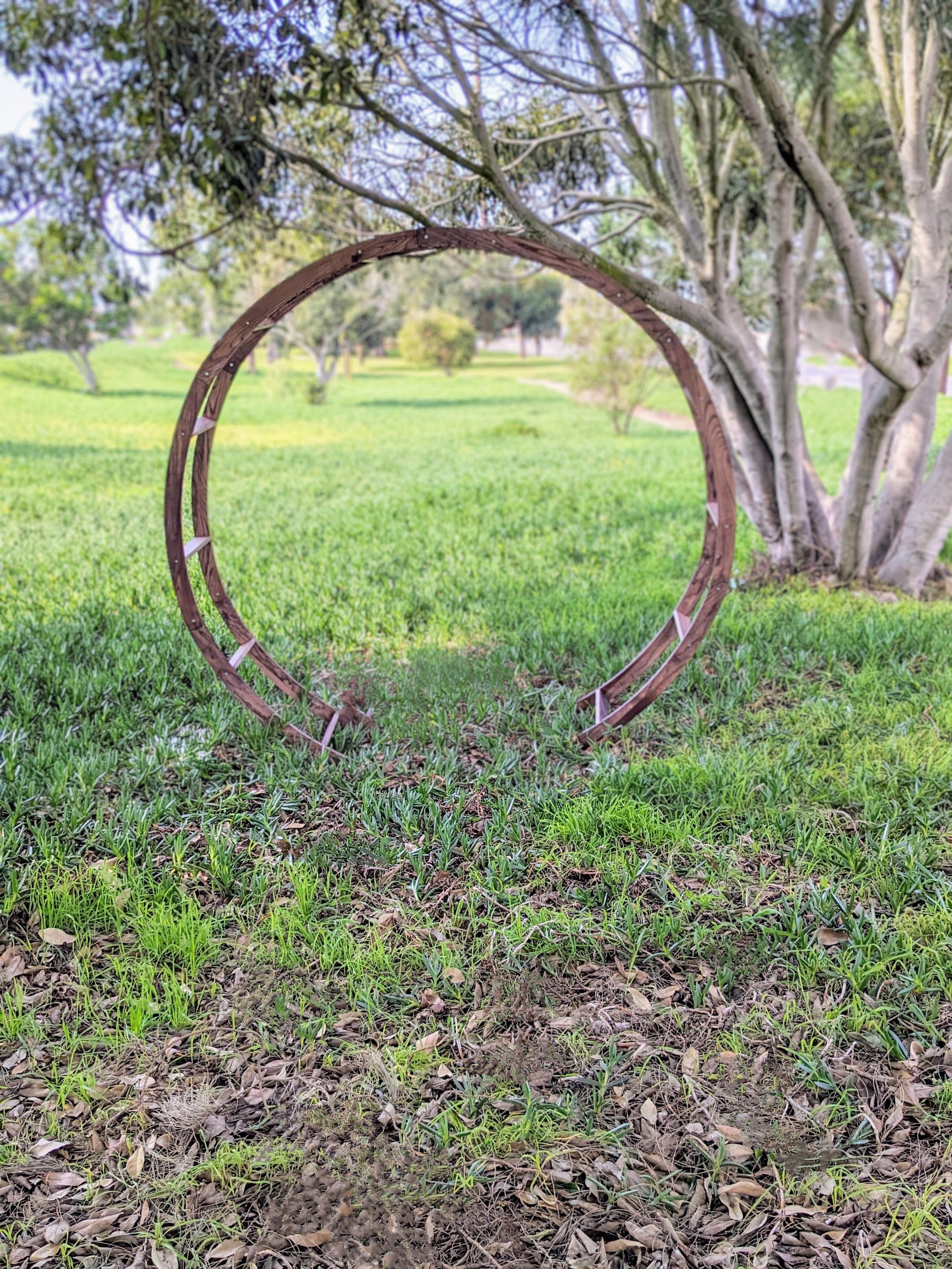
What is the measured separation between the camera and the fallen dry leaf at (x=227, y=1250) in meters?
2.21

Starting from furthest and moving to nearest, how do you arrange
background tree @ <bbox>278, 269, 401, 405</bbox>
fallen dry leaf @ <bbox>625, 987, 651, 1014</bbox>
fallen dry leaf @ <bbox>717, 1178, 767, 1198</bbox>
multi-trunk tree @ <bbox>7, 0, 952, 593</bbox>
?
background tree @ <bbox>278, 269, 401, 405</bbox>, multi-trunk tree @ <bbox>7, 0, 952, 593</bbox>, fallen dry leaf @ <bbox>625, 987, 651, 1014</bbox>, fallen dry leaf @ <bbox>717, 1178, 767, 1198</bbox>

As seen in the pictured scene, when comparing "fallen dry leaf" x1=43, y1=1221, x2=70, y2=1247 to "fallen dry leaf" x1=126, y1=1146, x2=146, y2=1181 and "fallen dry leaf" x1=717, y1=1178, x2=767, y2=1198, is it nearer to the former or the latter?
"fallen dry leaf" x1=126, y1=1146, x2=146, y2=1181

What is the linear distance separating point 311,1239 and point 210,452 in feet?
9.94

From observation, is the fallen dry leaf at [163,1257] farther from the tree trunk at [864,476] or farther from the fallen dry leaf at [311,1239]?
the tree trunk at [864,476]

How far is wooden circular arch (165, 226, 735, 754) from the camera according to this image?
384 cm

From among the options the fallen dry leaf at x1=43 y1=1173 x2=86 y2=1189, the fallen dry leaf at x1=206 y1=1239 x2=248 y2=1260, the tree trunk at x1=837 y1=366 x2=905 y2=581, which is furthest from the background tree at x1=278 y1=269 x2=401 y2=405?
the fallen dry leaf at x1=206 y1=1239 x2=248 y2=1260

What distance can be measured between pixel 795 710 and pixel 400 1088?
112 inches

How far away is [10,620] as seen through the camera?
5938 millimetres

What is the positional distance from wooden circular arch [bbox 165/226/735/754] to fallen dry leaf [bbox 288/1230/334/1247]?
7.33 ft

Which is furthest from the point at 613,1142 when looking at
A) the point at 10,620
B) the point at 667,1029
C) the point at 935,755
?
the point at 10,620

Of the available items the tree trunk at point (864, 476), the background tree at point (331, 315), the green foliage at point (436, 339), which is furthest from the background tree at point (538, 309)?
the tree trunk at point (864, 476)

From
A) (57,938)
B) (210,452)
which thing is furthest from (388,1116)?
(210,452)

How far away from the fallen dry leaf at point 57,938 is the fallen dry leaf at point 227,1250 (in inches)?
51.7

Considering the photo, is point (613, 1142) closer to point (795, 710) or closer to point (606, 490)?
point (795, 710)
